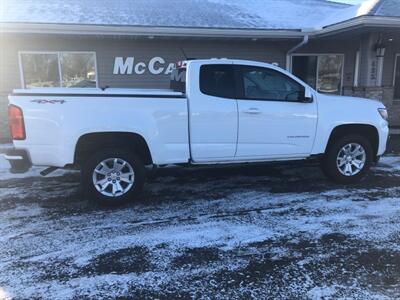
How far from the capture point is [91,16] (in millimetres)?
10578

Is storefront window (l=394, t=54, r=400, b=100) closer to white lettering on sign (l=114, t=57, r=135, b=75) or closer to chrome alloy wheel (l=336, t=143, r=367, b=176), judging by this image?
chrome alloy wheel (l=336, t=143, r=367, b=176)

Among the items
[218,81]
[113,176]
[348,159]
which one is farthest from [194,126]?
[348,159]

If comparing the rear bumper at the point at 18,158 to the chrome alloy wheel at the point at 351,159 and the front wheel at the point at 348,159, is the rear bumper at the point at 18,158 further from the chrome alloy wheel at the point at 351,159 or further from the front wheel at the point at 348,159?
the chrome alloy wheel at the point at 351,159

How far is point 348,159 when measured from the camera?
244 inches

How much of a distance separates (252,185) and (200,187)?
866mm

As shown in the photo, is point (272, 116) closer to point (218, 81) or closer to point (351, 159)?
point (218, 81)

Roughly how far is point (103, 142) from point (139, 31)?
5.42 meters

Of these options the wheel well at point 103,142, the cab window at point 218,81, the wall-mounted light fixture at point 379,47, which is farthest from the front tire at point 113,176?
the wall-mounted light fixture at point 379,47

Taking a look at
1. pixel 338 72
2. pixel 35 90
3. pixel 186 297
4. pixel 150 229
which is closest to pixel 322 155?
pixel 150 229

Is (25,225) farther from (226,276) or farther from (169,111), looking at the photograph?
(226,276)

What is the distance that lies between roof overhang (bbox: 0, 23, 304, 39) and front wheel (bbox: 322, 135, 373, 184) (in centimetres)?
534

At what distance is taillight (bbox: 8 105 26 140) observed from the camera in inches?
191

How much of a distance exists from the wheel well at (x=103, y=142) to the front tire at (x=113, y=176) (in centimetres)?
10

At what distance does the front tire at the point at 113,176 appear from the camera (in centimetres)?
514
